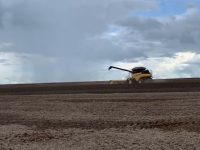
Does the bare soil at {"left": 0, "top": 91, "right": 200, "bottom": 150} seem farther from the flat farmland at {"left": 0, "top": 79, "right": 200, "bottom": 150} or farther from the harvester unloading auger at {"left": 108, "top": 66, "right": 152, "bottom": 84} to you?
the harvester unloading auger at {"left": 108, "top": 66, "right": 152, "bottom": 84}

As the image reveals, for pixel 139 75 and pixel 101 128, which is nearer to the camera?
pixel 101 128

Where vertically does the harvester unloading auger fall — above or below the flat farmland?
above

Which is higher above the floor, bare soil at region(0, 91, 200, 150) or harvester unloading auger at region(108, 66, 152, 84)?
harvester unloading auger at region(108, 66, 152, 84)

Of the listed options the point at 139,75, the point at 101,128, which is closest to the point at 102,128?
the point at 101,128

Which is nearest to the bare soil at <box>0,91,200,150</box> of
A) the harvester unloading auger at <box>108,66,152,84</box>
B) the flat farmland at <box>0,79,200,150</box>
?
the flat farmland at <box>0,79,200,150</box>

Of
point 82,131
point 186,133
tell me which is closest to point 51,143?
point 82,131

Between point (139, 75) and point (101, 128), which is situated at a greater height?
point (139, 75)

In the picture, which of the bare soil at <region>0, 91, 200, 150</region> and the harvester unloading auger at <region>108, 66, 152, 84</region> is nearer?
the bare soil at <region>0, 91, 200, 150</region>

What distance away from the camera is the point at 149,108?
25.9 meters

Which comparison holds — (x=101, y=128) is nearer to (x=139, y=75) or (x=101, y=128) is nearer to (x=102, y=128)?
(x=102, y=128)

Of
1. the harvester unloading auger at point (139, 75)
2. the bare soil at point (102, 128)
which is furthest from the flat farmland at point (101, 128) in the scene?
Result: the harvester unloading auger at point (139, 75)

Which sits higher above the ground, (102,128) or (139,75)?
(139,75)

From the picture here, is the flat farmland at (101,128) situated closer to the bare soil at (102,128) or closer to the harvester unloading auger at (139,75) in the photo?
the bare soil at (102,128)

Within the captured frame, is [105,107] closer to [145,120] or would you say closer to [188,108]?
[188,108]
